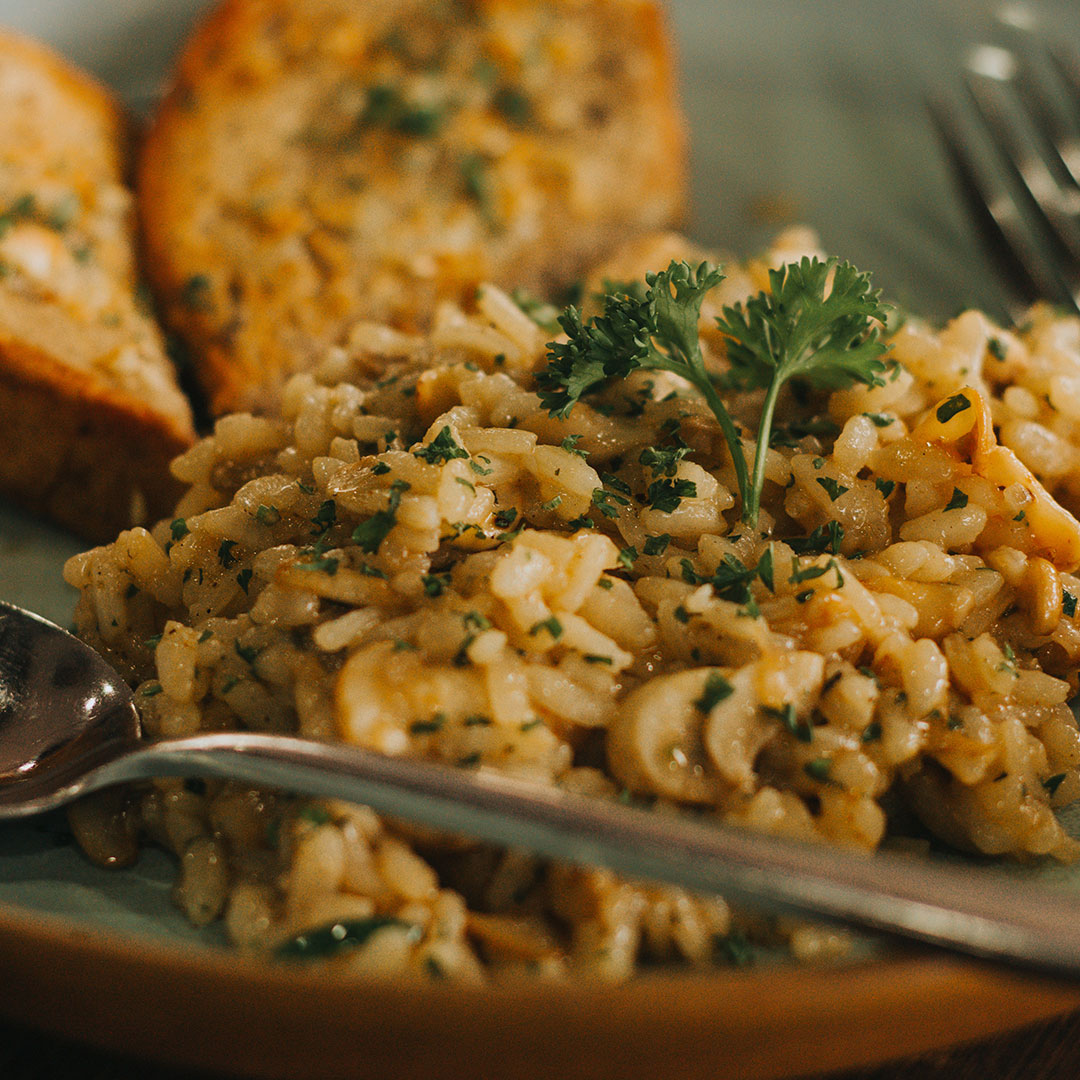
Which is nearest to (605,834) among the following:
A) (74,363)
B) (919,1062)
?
(919,1062)

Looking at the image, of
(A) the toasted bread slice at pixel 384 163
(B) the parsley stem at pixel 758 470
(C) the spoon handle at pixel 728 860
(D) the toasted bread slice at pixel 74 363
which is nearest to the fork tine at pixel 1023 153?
(A) the toasted bread slice at pixel 384 163

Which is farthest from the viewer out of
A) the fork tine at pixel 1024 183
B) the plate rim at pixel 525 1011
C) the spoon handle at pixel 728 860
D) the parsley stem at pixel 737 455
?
the fork tine at pixel 1024 183

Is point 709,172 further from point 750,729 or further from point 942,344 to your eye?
point 750,729

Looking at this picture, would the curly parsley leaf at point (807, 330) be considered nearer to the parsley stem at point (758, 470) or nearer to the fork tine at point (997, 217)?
the parsley stem at point (758, 470)

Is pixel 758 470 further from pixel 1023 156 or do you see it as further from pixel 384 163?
pixel 1023 156

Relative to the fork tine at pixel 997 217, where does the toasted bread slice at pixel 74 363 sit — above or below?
below

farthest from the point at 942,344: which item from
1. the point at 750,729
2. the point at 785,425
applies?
the point at 750,729

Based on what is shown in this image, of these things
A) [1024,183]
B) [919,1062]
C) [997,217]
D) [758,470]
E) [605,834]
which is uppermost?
[1024,183]

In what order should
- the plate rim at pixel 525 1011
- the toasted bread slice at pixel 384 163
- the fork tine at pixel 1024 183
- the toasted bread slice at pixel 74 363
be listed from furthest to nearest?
1. the fork tine at pixel 1024 183
2. the toasted bread slice at pixel 384 163
3. the toasted bread slice at pixel 74 363
4. the plate rim at pixel 525 1011

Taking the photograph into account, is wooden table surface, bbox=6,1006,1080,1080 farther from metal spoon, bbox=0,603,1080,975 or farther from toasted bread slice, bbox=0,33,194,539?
toasted bread slice, bbox=0,33,194,539
